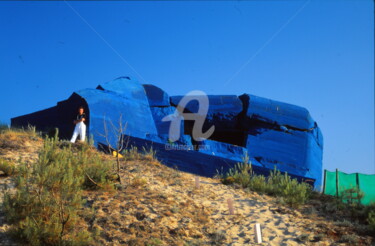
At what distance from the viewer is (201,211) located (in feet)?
31.4

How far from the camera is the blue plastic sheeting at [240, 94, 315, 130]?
753 inches

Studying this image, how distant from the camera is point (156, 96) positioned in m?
19.1

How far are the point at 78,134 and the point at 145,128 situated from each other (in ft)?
12.3

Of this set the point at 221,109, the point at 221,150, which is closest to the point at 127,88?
the point at 221,109

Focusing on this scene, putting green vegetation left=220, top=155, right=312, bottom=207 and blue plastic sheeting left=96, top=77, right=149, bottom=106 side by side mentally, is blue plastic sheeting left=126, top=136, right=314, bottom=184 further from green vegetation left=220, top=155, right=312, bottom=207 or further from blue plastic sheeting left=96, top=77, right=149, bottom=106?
blue plastic sheeting left=96, top=77, right=149, bottom=106

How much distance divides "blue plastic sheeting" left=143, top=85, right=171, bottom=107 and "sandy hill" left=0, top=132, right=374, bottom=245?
7219mm

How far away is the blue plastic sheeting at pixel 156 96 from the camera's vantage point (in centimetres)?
1892

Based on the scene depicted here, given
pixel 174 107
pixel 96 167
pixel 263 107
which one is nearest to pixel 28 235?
pixel 96 167

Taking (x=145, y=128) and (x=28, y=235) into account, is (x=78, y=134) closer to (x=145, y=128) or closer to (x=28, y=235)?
(x=145, y=128)

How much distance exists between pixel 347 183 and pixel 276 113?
692 cm

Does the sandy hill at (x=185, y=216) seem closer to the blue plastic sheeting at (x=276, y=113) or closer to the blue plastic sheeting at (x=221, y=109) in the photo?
the blue plastic sheeting at (x=276, y=113)

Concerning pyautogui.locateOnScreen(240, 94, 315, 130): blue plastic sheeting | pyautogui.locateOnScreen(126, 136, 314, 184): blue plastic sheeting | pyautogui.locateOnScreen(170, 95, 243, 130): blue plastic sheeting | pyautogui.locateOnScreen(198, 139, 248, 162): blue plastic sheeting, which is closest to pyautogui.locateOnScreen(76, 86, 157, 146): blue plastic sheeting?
pyautogui.locateOnScreen(126, 136, 314, 184): blue plastic sheeting

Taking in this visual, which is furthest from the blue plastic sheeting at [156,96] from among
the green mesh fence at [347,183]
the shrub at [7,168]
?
the shrub at [7,168]

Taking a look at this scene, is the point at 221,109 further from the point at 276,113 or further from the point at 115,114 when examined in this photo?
the point at 115,114
